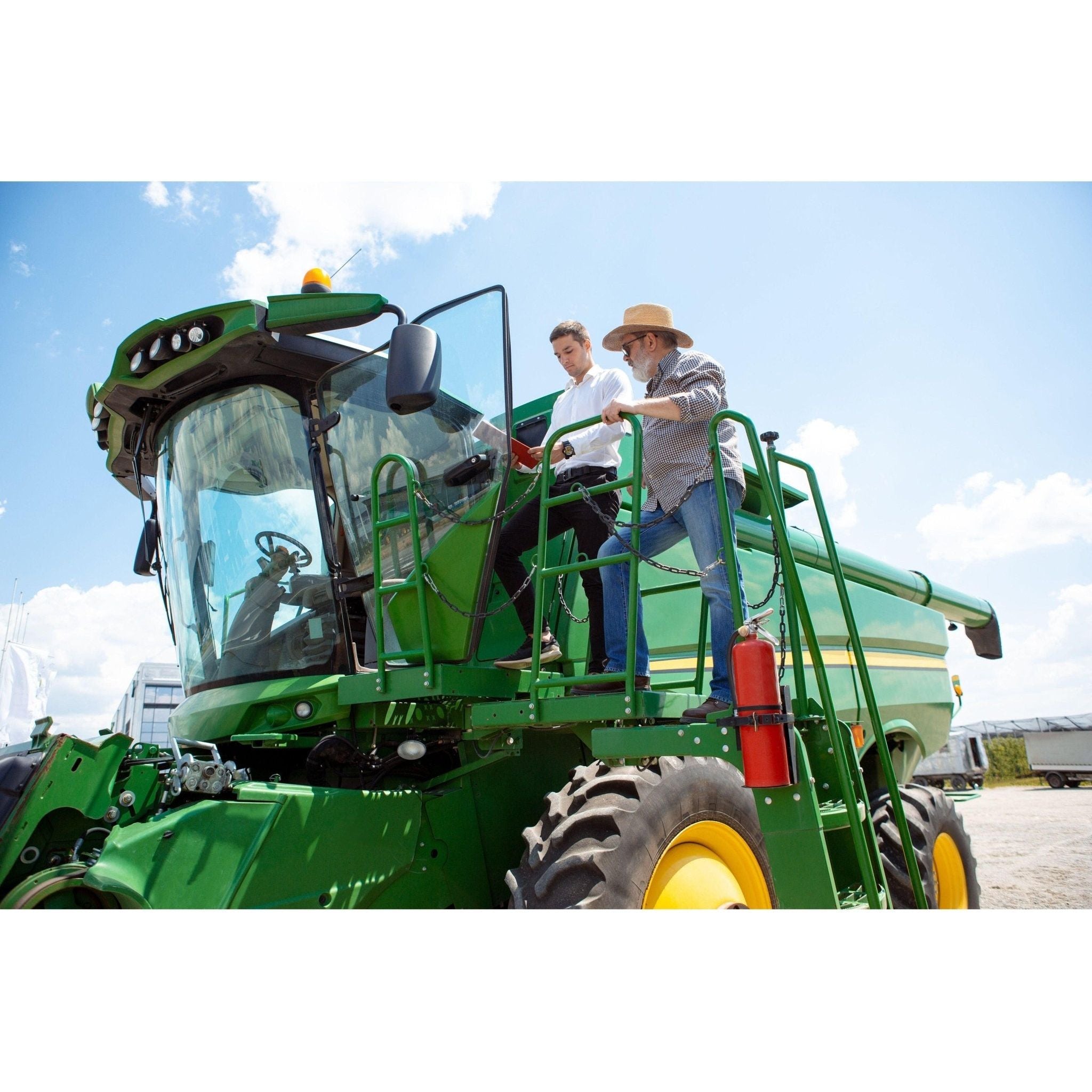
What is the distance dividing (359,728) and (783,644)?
192cm

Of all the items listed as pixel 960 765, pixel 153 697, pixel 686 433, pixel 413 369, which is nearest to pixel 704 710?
pixel 686 433

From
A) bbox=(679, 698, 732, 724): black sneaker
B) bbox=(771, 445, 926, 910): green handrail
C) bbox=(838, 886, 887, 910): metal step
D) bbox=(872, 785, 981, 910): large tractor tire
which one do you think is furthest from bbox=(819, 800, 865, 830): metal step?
bbox=(872, 785, 981, 910): large tractor tire

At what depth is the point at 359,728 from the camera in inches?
146

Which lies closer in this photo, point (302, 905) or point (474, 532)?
point (302, 905)

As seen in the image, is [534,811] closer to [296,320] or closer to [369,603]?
[369,603]

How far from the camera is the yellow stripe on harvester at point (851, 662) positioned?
4445mm

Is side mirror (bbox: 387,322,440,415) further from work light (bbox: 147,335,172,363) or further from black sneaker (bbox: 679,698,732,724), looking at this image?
black sneaker (bbox: 679,698,732,724)

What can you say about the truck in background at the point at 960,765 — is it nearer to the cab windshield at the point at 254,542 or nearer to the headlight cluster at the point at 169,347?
the cab windshield at the point at 254,542

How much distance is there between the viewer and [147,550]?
466cm

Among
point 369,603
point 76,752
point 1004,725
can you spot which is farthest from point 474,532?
point 1004,725

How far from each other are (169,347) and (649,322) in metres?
2.27

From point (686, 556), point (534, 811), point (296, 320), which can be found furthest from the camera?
point (686, 556)

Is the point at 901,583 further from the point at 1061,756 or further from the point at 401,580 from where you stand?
the point at 1061,756

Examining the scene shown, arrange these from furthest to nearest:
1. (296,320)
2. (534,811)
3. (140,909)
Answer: (534,811) → (296,320) → (140,909)
